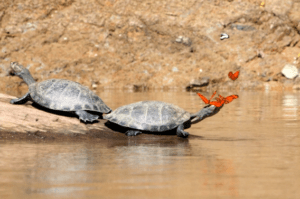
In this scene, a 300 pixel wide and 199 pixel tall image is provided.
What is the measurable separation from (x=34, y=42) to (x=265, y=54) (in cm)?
1328

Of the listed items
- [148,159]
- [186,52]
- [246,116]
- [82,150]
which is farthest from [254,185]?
[186,52]

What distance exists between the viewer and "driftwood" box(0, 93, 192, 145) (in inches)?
A: 328

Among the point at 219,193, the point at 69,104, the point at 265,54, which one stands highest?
the point at 265,54

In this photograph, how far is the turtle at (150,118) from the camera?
8.59m

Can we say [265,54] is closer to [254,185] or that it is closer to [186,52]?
[186,52]

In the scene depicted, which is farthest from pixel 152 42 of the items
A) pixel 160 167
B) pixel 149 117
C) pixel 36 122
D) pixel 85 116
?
pixel 160 167

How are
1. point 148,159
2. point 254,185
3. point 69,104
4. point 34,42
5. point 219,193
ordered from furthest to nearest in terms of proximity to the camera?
point 34,42, point 69,104, point 148,159, point 254,185, point 219,193

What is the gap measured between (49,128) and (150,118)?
6.19 ft

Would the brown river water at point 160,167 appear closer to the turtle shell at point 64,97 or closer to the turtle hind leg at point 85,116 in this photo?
the turtle hind leg at point 85,116

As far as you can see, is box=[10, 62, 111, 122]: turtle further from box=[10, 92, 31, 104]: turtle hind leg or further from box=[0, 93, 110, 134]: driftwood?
box=[0, 93, 110, 134]: driftwood

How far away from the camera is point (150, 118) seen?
8.65m

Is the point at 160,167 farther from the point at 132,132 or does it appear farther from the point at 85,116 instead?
the point at 85,116

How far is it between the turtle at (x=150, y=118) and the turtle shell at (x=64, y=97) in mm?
541

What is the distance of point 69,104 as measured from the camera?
912 cm
